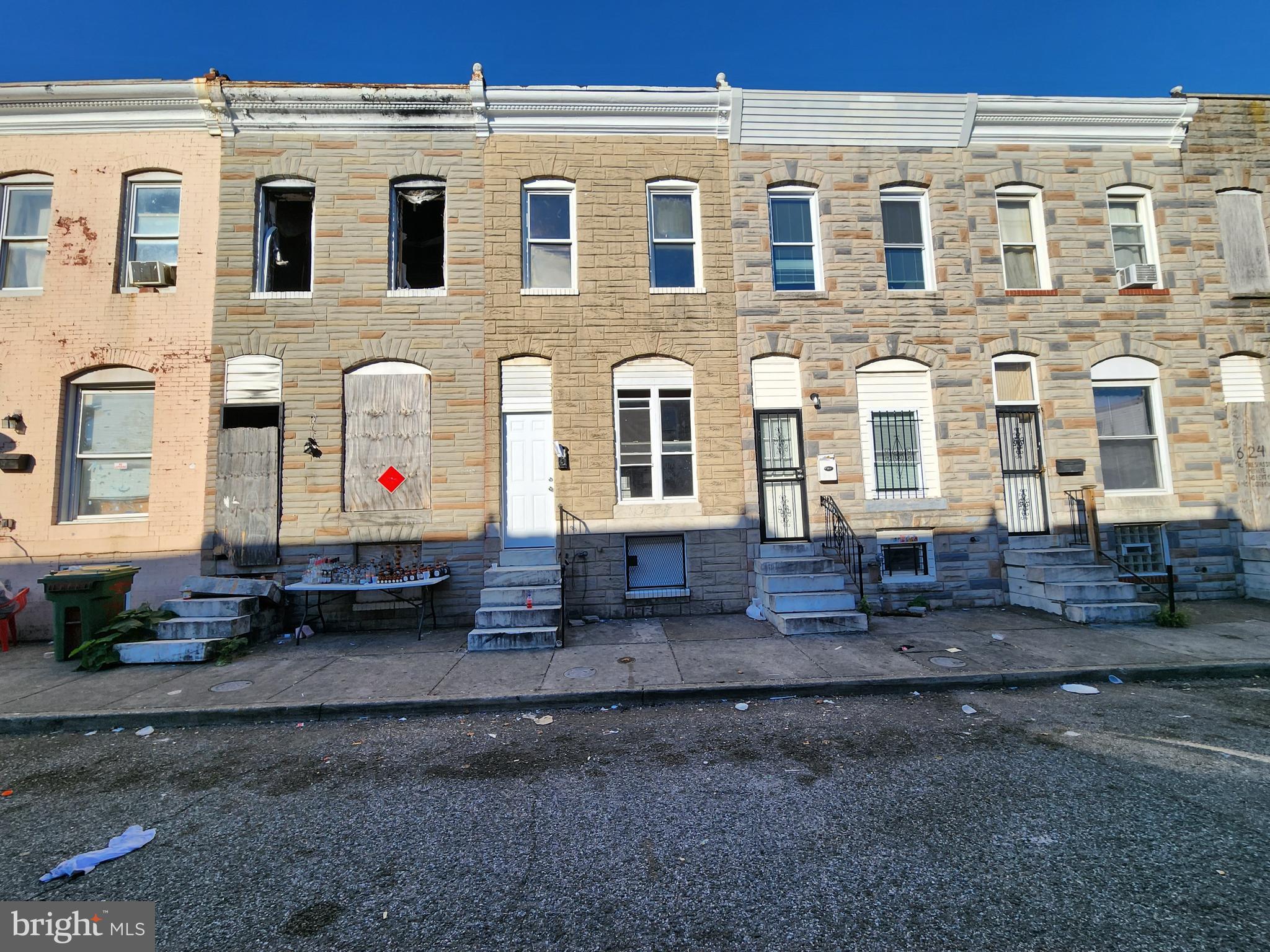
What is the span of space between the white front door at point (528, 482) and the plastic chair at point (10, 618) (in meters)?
7.22

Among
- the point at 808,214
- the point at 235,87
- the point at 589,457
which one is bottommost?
the point at 589,457

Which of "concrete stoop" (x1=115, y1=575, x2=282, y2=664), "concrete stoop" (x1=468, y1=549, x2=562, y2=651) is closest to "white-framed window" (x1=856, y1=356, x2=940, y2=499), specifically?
"concrete stoop" (x1=468, y1=549, x2=562, y2=651)

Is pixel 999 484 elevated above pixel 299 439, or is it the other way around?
pixel 299 439

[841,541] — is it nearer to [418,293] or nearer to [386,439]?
[386,439]

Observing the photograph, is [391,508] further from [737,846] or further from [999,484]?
[999,484]

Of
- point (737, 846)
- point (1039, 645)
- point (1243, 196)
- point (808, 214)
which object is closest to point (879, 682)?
point (1039, 645)

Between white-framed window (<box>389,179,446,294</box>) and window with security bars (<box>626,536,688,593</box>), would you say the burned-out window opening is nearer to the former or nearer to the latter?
white-framed window (<box>389,179,446,294</box>)

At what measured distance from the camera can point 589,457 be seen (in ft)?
30.7

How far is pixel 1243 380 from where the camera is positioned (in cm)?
1039

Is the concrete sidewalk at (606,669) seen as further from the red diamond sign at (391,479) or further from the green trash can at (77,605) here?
the red diamond sign at (391,479)

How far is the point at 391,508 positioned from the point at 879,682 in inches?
299

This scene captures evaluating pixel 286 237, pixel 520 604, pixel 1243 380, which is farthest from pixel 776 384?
pixel 286 237

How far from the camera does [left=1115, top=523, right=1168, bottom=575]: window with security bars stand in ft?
32.5

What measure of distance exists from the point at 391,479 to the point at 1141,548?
1334 cm
